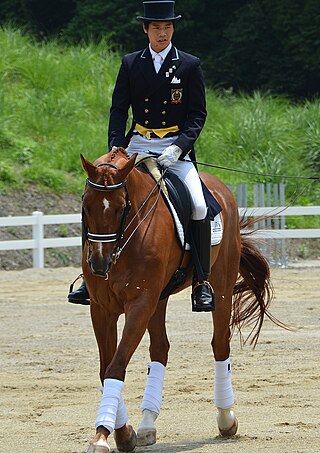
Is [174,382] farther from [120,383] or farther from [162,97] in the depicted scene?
[120,383]

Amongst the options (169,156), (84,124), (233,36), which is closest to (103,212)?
(169,156)

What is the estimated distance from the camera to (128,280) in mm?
6453

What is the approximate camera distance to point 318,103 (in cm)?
2866

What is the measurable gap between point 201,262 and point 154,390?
0.94 metres

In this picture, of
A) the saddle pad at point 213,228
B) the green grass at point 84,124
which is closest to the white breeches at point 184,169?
the saddle pad at point 213,228

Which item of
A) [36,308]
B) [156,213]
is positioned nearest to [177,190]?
[156,213]

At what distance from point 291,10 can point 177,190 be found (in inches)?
933

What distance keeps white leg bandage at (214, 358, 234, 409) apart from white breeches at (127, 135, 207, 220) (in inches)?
42.5

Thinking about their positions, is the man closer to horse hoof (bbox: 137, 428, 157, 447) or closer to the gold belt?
the gold belt

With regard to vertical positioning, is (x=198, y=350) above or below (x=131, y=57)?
below

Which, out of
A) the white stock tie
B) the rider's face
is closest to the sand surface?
the white stock tie

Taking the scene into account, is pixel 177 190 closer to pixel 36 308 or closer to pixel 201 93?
pixel 201 93

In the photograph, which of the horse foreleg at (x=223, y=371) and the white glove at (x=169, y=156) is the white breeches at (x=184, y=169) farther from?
the horse foreleg at (x=223, y=371)

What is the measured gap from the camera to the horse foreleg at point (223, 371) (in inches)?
283
